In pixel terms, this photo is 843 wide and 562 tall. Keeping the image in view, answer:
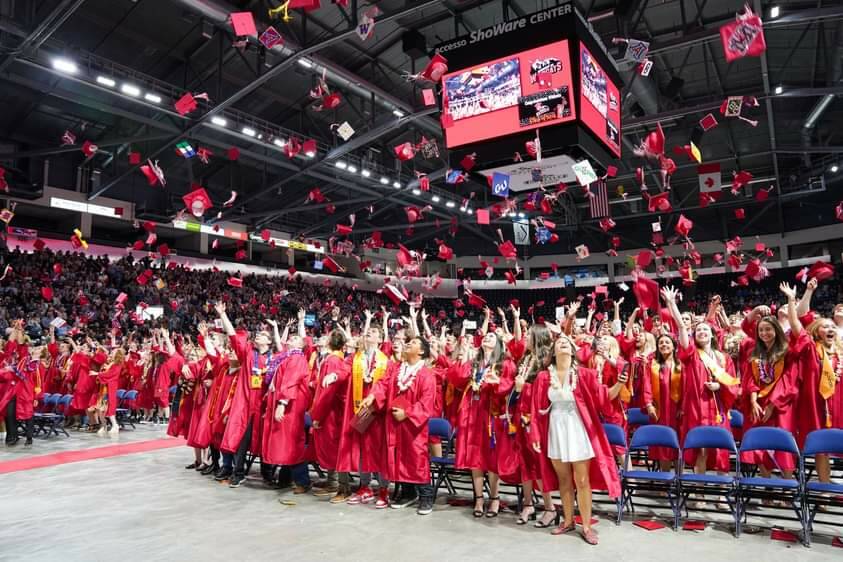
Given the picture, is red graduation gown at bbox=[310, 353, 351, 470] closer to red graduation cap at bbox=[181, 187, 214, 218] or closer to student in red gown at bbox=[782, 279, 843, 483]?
student in red gown at bbox=[782, 279, 843, 483]

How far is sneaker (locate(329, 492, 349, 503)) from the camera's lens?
5555 millimetres

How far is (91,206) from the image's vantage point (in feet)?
70.9

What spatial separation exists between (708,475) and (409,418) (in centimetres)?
259

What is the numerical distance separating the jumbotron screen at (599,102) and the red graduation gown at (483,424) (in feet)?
17.4

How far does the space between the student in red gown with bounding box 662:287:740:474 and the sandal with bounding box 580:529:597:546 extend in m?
1.46

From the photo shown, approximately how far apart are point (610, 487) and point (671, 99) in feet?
48.0

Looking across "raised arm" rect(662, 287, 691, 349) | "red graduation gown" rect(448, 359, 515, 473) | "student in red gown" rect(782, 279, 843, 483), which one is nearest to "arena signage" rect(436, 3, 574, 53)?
"raised arm" rect(662, 287, 691, 349)

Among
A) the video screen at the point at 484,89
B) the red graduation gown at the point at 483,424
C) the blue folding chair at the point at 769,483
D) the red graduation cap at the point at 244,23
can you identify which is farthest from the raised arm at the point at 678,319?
the red graduation cap at the point at 244,23

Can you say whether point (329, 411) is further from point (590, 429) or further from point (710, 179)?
point (710, 179)

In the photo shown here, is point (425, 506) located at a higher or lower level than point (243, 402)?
lower

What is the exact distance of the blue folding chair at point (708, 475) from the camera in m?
4.49

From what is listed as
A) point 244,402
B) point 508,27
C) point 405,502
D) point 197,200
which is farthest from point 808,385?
point 197,200

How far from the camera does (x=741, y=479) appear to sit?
434 cm

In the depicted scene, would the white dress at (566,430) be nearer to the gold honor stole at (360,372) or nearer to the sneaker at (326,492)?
the gold honor stole at (360,372)
